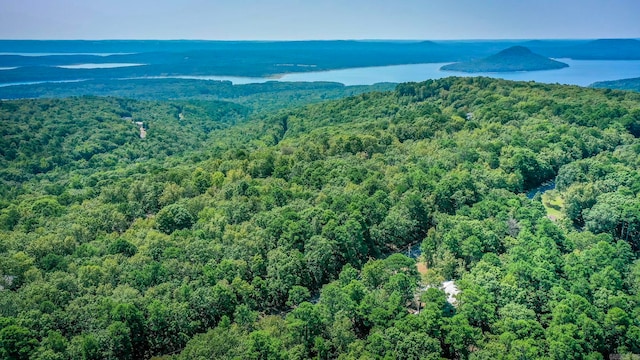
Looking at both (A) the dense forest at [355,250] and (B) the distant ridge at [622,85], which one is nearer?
(A) the dense forest at [355,250]

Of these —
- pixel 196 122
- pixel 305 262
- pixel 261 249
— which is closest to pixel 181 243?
pixel 261 249

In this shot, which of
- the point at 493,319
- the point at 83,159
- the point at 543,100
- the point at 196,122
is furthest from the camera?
the point at 196,122

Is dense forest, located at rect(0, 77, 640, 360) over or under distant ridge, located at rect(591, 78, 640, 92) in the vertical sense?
under

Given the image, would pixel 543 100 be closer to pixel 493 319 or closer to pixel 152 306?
pixel 493 319

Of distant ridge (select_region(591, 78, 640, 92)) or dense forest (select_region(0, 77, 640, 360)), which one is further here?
distant ridge (select_region(591, 78, 640, 92))

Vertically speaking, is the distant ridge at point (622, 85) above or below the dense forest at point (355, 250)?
above

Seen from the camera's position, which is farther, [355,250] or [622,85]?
[622,85]

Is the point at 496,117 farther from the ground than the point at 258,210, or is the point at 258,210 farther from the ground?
the point at 496,117

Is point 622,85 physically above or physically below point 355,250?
above
